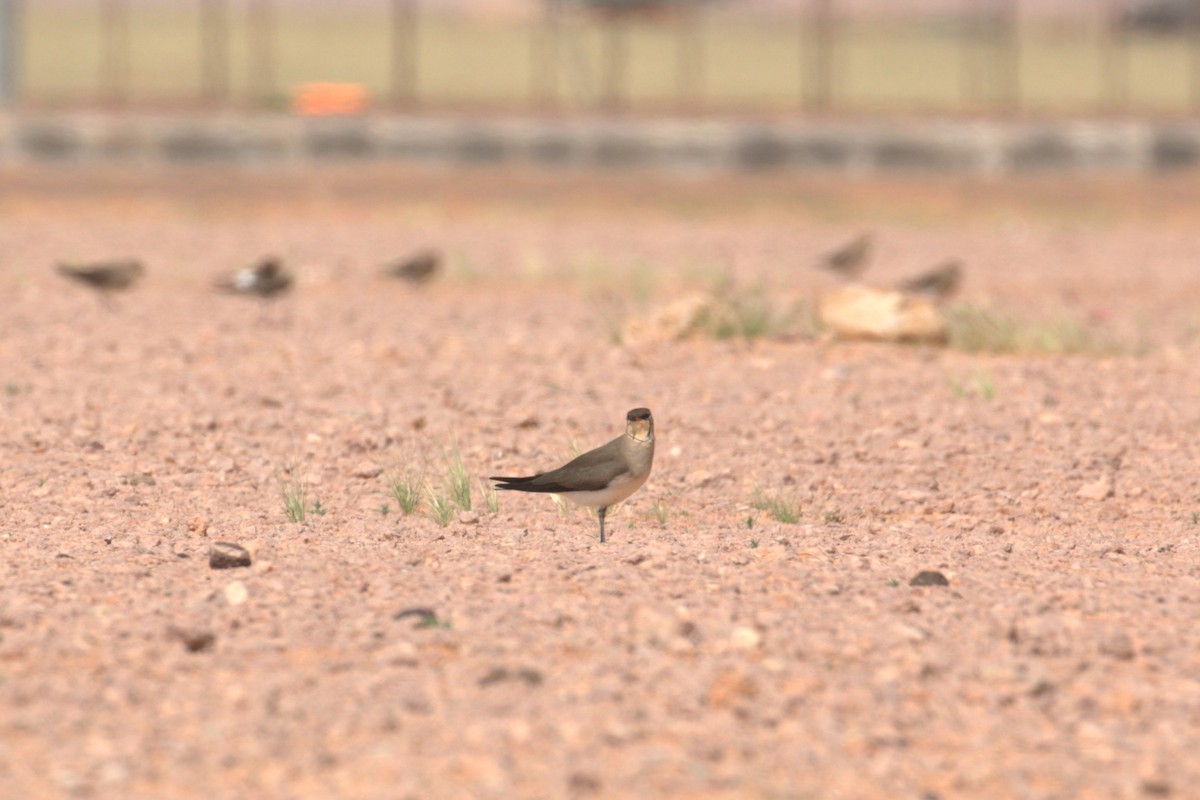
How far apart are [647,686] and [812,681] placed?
489mm

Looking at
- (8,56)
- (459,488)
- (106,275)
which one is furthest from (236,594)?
(8,56)

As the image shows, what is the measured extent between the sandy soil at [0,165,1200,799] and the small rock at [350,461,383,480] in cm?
2

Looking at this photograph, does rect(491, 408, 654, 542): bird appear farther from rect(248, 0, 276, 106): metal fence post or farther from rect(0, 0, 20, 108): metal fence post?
rect(248, 0, 276, 106): metal fence post

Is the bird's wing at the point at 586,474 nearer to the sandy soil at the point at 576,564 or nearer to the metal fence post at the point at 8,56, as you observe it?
the sandy soil at the point at 576,564

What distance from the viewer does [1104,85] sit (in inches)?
1865

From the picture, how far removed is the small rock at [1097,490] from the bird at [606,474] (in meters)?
2.15

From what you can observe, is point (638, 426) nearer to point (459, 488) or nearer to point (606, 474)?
point (606, 474)

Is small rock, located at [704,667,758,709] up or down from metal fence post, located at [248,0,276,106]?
Answer: down

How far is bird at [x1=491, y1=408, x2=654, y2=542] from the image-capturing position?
7.04 m

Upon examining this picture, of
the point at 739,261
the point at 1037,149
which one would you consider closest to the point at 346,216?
the point at 739,261

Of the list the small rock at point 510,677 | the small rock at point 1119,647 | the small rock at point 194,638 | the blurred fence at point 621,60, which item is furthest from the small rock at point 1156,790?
the blurred fence at point 621,60

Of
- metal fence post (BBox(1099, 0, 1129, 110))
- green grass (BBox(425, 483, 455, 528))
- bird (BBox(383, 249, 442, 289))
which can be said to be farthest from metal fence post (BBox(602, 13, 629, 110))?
green grass (BBox(425, 483, 455, 528))

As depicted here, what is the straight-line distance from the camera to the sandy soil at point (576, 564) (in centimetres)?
512

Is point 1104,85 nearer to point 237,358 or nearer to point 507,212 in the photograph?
point 507,212
